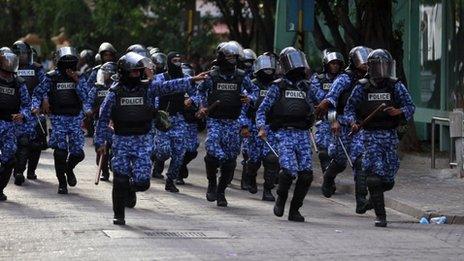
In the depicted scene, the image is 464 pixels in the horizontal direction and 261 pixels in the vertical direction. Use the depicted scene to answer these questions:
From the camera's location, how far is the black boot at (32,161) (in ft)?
58.4

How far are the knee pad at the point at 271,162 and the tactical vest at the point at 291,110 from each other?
2.12 meters

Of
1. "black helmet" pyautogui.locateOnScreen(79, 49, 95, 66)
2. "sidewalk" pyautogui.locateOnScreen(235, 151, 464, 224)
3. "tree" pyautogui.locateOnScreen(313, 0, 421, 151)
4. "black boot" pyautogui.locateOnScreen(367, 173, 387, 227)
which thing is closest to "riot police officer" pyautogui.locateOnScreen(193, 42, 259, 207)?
"black boot" pyautogui.locateOnScreen(367, 173, 387, 227)

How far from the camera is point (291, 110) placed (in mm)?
13766

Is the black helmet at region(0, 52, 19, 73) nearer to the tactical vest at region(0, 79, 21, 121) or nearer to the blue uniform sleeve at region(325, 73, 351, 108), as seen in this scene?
the tactical vest at region(0, 79, 21, 121)

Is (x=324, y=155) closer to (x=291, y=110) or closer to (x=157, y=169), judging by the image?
(x=157, y=169)

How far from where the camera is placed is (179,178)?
1850 cm

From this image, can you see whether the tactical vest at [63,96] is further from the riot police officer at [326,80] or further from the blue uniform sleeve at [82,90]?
the riot police officer at [326,80]

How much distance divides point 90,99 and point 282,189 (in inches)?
159

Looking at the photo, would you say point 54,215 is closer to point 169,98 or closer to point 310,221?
point 310,221

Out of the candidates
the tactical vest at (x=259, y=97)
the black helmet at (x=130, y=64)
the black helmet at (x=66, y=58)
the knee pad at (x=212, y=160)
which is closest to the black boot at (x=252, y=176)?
the tactical vest at (x=259, y=97)

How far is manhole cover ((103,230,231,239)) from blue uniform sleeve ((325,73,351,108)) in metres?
2.46

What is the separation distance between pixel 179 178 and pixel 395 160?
5.59 metres

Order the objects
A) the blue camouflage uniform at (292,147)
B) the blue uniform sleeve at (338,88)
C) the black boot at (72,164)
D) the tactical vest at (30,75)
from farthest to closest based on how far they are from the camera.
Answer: the tactical vest at (30,75), the black boot at (72,164), the blue uniform sleeve at (338,88), the blue camouflage uniform at (292,147)

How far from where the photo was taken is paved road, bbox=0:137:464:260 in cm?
1122
